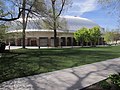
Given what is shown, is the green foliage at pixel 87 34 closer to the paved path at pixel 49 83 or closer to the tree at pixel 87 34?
the tree at pixel 87 34

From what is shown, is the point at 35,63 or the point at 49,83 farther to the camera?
the point at 35,63

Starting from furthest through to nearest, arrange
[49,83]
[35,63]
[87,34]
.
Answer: [87,34] → [35,63] → [49,83]

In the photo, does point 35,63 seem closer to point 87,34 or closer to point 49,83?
point 49,83

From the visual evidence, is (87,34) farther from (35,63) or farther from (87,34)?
(35,63)

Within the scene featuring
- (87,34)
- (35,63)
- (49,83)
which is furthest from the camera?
(87,34)

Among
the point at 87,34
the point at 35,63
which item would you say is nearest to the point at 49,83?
the point at 35,63

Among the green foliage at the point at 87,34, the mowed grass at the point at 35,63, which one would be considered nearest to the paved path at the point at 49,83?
the mowed grass at the point at 35,63

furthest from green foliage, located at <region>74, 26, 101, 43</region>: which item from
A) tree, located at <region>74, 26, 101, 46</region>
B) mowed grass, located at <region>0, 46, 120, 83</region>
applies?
mowed grass, located at <region>0, 46, 120, 83</region>

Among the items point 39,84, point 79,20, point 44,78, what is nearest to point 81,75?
point 44,78

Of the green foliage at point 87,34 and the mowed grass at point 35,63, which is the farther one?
the green foliage at point 87,34

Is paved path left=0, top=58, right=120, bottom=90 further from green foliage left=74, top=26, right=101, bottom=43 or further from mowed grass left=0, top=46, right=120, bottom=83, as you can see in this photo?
green foliage left=74, top=26, right=101, bottom=43

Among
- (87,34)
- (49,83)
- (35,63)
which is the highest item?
(87,34)

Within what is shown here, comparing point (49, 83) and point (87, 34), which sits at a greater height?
point (87, 34)

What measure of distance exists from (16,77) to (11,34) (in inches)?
886
